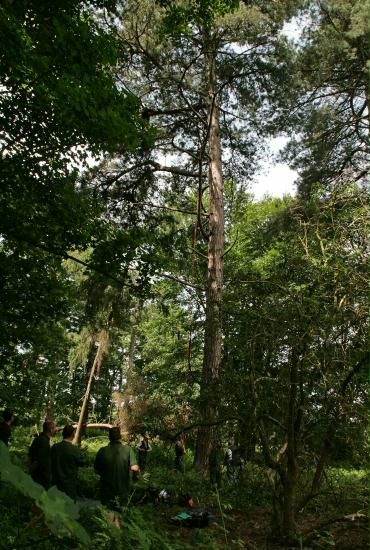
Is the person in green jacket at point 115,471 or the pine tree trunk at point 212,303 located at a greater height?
the pine tree trunk at point 212,303

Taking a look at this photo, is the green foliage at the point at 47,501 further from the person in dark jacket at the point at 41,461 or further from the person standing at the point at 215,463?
the person standing at the point at 215,463

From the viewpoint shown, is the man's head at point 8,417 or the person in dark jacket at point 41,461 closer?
the person in dark jacket at point 41,461

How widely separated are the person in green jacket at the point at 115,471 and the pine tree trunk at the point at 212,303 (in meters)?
1.94

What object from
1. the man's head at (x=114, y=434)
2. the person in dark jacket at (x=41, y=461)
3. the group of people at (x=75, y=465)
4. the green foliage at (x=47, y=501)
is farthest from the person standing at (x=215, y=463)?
the green foliage at (x=47, y=501)

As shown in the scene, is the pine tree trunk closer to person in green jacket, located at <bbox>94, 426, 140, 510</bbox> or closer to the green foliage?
person in green jacket, located at <bbox>94, 426, 140, 510</bbox>

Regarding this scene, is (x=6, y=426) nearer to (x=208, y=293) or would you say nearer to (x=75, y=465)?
(x=75, y=465)

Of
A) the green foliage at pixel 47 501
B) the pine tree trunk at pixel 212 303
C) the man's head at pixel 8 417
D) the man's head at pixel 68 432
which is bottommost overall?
the green foliage at pixel 47 501

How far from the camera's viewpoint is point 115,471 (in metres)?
4.88

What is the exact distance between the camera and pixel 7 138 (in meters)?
5.82

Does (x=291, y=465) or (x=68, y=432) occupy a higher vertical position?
(x=68, y=432)

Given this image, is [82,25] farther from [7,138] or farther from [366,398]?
[366,398]

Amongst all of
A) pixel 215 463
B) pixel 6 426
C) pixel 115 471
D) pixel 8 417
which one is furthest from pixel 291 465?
pixel 8 417

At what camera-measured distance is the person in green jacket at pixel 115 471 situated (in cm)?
487

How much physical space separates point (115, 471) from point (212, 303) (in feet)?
12.4
